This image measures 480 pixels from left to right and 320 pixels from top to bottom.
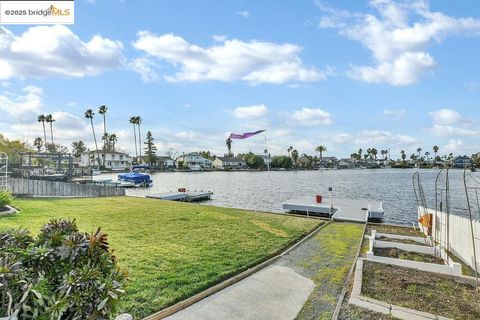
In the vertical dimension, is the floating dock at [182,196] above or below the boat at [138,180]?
below

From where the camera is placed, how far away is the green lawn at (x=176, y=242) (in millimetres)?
6258

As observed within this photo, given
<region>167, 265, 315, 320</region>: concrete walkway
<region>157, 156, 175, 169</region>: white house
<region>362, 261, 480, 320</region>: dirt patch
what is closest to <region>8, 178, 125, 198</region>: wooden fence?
<region>167, 265, 315, 320</region>: concrete walkway

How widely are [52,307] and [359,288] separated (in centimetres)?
554

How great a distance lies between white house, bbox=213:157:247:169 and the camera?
448 ft

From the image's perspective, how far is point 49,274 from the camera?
3.07 m

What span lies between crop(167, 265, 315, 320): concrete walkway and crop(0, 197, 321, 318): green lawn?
0.47m

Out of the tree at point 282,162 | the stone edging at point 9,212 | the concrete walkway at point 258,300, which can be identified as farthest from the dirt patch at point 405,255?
the tree at point 282,162

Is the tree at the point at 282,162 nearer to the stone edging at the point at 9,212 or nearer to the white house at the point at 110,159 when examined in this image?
the white house at the point at 110,159

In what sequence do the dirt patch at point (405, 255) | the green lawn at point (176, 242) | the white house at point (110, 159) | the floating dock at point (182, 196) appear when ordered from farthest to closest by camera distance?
the white house at point (110, 159)
the floating dock at point (182, 196)
the dirt patch at point (405, 255)
the green lawn at point (176, 242)

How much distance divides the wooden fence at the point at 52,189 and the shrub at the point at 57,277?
2069 centimetres

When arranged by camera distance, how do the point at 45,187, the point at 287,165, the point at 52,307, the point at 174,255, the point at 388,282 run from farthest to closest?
the point at 287,165 < the point at 45,187 < the point at 174,255 < the point at 388,282 < the point at 52,307

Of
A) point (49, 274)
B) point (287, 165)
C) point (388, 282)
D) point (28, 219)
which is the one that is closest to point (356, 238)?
point (388, 282)

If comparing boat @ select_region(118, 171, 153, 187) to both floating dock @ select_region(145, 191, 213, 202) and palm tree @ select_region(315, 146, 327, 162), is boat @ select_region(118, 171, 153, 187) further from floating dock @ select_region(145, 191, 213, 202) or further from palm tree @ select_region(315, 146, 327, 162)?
palm tree @ select_region(315, 146, 327, 162)

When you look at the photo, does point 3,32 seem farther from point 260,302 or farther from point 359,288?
point 359,288
